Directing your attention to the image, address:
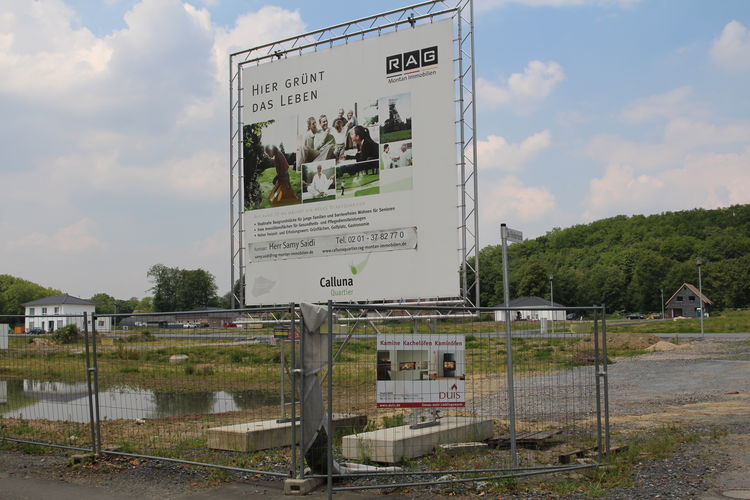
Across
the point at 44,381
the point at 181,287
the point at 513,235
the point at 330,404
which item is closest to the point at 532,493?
the point at 330,404

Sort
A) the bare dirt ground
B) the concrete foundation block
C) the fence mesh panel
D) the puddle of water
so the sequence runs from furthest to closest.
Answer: the fence mesh panel → the puddle of water → the concrete foundation block → the bare dirt ground

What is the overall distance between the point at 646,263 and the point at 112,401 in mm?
136177

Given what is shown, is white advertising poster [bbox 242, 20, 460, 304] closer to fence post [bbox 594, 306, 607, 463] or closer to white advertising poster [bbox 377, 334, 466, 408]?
fence post [bbox 594, 306, 607, 463]

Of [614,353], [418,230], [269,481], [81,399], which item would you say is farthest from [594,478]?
[614,353]

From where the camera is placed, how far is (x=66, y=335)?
9672 mm

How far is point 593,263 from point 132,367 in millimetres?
147791

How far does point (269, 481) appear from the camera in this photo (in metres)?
7.39

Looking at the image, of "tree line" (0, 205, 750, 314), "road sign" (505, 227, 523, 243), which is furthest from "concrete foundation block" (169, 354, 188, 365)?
"tree line" (0, 205, 750, 314)

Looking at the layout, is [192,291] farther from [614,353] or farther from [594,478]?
[594,478]

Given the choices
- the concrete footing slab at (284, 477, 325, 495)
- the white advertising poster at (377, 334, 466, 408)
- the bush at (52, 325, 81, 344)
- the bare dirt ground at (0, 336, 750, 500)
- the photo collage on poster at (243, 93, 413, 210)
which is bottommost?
the bare dirt ground at (0, 336, 750, 500)

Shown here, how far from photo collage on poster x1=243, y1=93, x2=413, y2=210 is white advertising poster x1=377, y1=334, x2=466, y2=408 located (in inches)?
153

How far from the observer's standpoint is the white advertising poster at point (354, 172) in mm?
10555

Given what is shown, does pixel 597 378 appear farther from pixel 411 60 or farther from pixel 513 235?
pixel 411 60

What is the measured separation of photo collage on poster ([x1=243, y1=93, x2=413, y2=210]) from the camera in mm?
10867
